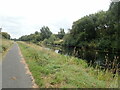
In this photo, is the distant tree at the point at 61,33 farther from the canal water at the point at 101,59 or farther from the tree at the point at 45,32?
the canal water at the point at 101,59

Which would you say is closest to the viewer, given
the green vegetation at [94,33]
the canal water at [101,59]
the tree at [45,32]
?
the canal water at [101,59]

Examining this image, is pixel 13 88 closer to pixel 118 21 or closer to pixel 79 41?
pixel 118 21

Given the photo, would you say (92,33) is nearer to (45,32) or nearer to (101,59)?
(101,59)

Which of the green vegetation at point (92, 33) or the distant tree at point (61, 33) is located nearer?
the green vegetation at point (92, 33)

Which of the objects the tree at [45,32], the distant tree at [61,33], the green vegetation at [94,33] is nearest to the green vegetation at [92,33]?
the green vegetation at [94,33]

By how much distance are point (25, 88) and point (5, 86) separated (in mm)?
852

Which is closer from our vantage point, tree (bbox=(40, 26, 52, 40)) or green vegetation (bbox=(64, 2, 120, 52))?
green vegetation (bbox=(64, 2, 120, 52))

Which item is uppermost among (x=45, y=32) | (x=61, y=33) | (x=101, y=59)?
(x=45, y=32)

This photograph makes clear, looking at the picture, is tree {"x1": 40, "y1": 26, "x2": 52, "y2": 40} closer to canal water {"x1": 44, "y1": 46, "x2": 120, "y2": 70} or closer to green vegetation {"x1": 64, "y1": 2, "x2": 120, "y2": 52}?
green vegetation {"x1": 64, "y1": 2, "x2": 120, "y2": 52}

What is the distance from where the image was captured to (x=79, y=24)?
230 ft

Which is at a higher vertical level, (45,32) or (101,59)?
(45,32)

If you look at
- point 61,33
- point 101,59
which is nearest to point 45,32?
point 61,33

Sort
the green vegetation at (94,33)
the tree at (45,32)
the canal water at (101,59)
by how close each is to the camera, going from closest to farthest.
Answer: the canal water at (101,59) → the green vegetation at (94,33) → the tree at (45,32)

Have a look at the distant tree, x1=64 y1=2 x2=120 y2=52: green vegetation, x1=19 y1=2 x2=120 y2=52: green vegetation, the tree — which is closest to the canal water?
x1=19 y1=2 x2=120 y2=52: green vegetation
